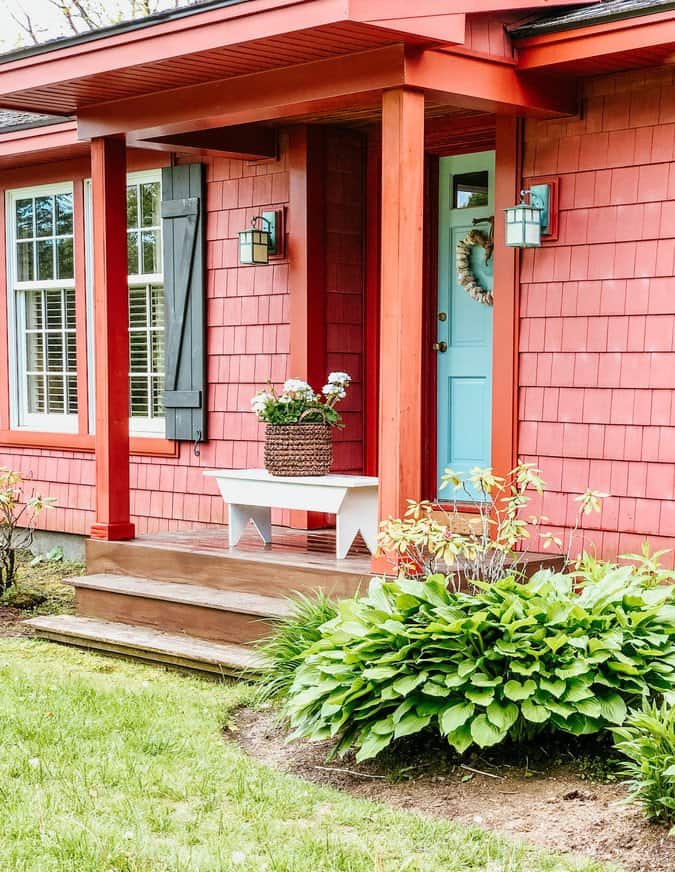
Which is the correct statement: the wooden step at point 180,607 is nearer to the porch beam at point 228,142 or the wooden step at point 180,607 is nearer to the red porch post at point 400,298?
the red porch post at point 400,298

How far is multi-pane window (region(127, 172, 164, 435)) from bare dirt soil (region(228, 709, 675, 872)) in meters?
4.09

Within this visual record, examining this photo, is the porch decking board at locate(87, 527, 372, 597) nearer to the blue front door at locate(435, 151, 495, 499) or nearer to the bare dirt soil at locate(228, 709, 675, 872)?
the blue front door at locate(435, 151, 495, 499)

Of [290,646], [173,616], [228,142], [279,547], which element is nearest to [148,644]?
[173,616]

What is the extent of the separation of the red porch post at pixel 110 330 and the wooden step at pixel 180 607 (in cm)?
41

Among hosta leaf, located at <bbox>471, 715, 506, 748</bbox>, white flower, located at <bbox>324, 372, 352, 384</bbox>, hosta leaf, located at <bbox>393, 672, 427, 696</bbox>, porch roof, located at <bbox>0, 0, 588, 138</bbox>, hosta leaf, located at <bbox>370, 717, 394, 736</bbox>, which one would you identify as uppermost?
porch roof, located at <bbox>0, 0, 588, 138</bbox>

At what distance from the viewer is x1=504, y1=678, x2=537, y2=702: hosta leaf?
380 centimetres

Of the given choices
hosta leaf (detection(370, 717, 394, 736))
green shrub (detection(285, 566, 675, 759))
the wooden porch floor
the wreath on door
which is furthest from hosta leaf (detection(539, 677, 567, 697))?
the wreath on door

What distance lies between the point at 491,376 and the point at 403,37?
2.21 m

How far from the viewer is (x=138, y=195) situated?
8.16 m

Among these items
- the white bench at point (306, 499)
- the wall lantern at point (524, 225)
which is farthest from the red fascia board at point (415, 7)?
the white bench at point (306, 499)

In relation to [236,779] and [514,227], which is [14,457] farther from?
[236,779]

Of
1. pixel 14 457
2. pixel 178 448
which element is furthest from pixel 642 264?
pixel 14 457

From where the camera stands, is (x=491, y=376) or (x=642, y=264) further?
(x=491, y=376)

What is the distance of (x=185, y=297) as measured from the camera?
25.5 feet
